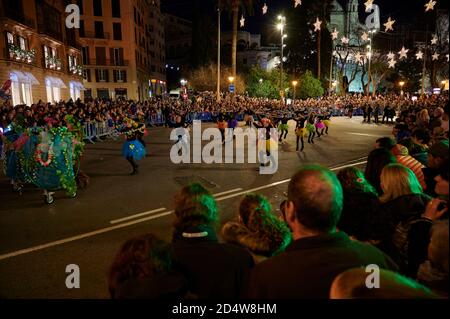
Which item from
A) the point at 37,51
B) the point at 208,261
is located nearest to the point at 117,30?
the point at 37,51

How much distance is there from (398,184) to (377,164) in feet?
5.04

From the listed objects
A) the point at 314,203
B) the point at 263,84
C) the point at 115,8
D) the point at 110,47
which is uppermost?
the point at 115,8

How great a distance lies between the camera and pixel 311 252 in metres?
1.86

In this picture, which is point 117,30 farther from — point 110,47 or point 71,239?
point 71,239

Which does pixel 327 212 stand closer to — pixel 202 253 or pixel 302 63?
pixel 202 253

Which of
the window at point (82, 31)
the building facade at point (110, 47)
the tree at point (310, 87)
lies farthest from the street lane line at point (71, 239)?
the window at point (82, 31)

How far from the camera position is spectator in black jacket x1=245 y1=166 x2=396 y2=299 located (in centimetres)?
179

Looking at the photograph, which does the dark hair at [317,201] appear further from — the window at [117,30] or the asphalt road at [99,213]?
the window at [117,30]

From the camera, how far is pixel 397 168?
155 inches

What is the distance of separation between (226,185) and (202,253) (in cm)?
731

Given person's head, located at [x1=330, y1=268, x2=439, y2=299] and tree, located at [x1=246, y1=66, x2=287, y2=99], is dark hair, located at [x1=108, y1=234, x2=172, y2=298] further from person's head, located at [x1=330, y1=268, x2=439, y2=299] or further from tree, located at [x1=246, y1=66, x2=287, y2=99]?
tree, located at [x1=246, y1=66, x2=287, y2=99]

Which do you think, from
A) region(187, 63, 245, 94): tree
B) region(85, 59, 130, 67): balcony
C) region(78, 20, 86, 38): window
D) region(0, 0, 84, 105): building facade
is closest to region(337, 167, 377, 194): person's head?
region(0, 0, 84, 105): building facade

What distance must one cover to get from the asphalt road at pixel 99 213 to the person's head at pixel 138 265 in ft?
8.20
